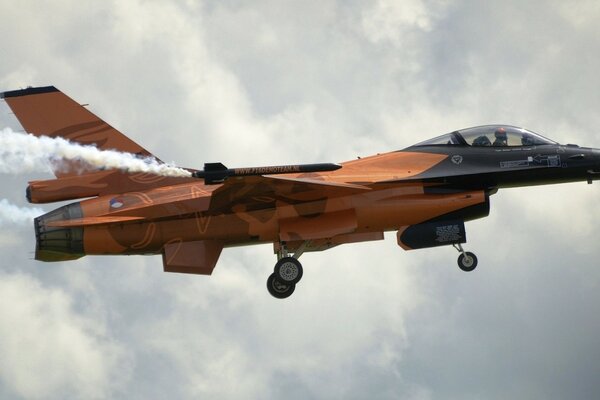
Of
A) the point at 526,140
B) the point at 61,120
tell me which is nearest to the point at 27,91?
the point at 61,120

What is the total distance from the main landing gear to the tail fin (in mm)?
3998

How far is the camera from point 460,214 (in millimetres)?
24391

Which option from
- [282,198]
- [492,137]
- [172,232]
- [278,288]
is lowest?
[278,288]

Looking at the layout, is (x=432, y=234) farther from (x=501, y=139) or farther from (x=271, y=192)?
(x=271, y=192)

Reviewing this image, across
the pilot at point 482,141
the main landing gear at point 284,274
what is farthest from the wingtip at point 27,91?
the pilot at point 482,141

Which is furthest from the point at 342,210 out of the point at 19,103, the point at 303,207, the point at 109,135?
the point at 19,103

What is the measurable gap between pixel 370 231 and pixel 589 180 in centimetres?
553

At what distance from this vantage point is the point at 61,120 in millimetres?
24391

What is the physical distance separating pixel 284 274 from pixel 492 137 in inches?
237

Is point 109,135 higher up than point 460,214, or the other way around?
point 109,135

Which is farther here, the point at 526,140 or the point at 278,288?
→ the point at 526,140

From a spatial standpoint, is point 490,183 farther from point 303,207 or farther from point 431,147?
point 303,207

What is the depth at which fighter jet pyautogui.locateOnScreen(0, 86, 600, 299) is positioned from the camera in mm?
23250

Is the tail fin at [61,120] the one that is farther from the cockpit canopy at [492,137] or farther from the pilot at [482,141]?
the pilot at [482,141]
